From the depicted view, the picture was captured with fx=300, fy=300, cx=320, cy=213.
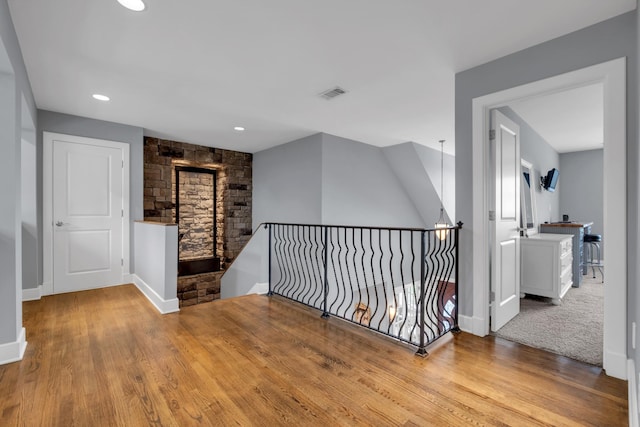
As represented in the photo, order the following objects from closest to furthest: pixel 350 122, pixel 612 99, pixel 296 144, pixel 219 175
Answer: pixel 612 99 → pixel 350 122 → pixel 296 144 → pixel 219 175

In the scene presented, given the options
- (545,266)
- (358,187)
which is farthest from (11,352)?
(545,266)

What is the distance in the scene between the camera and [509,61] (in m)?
2.42

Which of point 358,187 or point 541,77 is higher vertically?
point 541,77

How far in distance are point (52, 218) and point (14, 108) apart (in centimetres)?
225

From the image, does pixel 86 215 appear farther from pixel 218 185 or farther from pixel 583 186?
pixel 583 186

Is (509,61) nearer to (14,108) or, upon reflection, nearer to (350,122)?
(350,122)

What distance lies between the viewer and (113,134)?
4258 millimetres

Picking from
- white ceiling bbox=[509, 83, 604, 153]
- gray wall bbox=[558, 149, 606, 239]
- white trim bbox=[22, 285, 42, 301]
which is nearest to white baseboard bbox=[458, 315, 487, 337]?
white ceiling bbox=[509, 83, 604, 153]

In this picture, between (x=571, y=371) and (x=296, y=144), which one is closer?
(x=571, y=371)

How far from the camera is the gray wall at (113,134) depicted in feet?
12.4

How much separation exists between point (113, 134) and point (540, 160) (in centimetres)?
669

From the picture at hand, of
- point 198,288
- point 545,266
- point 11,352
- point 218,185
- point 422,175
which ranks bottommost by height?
point 198,288

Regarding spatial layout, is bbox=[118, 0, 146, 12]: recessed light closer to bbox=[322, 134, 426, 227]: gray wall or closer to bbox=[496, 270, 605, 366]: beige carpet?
bbox=[322, 134, 426, 227]: gray wall

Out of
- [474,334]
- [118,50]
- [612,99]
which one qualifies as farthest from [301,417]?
[118,50]
